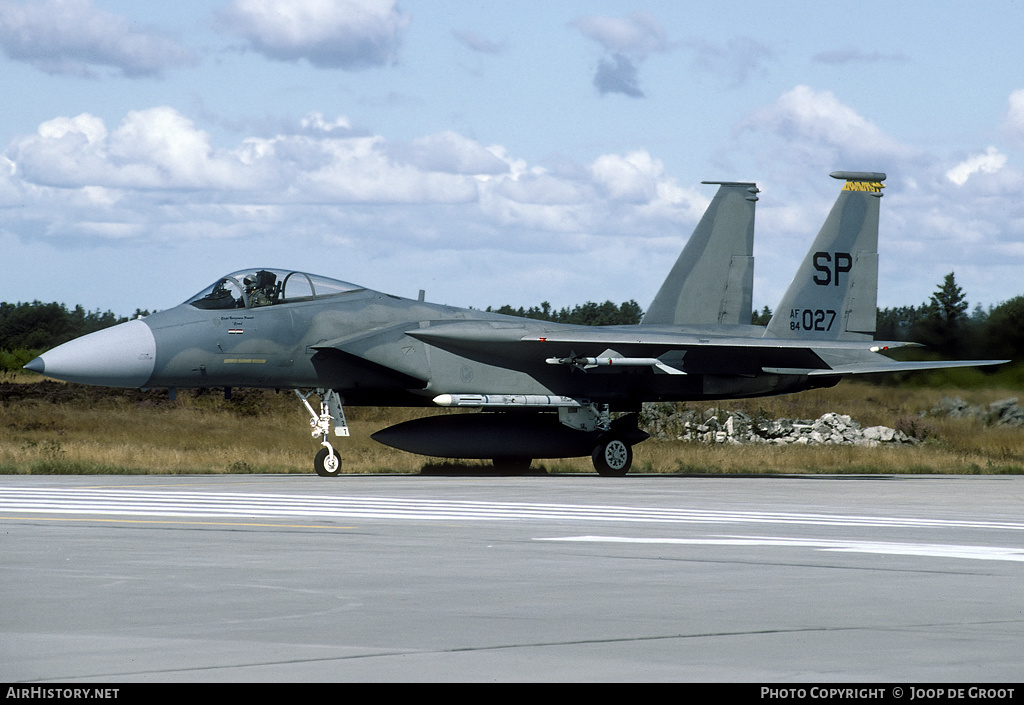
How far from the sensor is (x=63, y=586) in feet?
24.9

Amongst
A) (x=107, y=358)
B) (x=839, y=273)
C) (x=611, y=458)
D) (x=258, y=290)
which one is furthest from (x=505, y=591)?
(x=839, y=273)

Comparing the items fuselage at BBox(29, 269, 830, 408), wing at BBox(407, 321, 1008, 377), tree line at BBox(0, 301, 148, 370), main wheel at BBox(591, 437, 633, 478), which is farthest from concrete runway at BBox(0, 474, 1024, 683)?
tree line at BBox(0, 301, 148, 370)

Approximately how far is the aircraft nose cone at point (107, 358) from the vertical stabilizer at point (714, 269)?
29.3 feet

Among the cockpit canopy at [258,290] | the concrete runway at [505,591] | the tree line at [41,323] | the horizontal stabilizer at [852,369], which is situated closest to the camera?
the concrete runway at [505,591]

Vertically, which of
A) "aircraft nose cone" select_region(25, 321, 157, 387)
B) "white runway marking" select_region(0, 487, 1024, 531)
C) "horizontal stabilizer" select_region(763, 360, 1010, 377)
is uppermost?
"horizontal stabilizer" select_region(763, 360, 1010, 377)

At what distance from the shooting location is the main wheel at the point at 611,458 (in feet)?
71.3

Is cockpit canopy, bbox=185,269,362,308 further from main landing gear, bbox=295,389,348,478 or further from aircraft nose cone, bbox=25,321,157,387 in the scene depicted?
main landing gear, bbox=295,389,348,478

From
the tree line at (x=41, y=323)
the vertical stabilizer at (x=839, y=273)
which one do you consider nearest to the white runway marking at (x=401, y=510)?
the vertical stabilizer at (x=839, y=273)

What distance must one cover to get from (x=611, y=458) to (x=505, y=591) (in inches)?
564

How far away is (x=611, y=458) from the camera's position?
21750 millimetres

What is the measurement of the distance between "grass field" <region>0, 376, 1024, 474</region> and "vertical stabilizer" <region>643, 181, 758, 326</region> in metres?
2.70

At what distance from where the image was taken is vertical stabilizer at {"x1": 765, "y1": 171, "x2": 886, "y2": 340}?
24.1 m

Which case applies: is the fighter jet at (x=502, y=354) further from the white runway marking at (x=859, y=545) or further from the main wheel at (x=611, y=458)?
the white runway marking at (x=859, y=545)

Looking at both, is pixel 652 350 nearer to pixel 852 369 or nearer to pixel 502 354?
pixel 502 354
